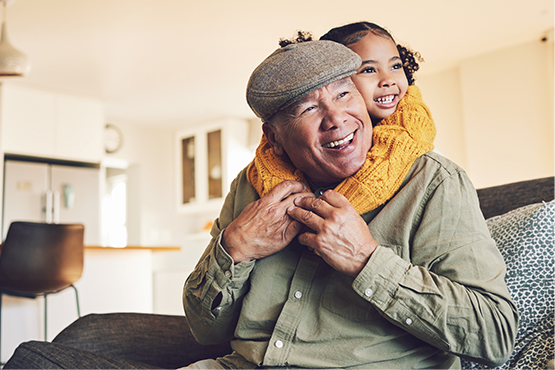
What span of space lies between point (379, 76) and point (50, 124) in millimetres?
5651

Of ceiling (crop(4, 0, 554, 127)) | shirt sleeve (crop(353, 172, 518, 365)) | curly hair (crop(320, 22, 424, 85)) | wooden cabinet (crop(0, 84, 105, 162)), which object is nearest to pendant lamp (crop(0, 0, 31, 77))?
ceiling (crop(4, 0, 554, 127))

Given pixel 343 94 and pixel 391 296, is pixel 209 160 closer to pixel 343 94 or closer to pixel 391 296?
pixel 343 94

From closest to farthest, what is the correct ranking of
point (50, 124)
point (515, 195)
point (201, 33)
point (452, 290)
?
point (452, 290), point (515, 195), point (201, 33), point (50, 124)

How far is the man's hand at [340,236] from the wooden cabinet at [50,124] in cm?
565

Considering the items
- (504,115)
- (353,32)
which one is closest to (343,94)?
(353,32)

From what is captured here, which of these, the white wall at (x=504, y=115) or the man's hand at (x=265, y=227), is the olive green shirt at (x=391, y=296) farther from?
the white wall at (x=504, y=115)

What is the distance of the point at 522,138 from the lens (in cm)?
521

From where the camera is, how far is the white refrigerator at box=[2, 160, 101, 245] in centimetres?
571

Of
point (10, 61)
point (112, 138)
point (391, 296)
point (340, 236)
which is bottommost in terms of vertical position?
point (391, 296)

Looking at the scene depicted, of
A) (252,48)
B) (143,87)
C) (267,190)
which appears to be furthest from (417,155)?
(143,87)

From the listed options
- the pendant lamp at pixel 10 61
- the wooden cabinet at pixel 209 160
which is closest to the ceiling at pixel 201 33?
the pendant lamp at pixel 10 61

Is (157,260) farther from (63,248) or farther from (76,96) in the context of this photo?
(63,248)

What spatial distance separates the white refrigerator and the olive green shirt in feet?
17.0

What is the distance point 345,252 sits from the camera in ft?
3.18
